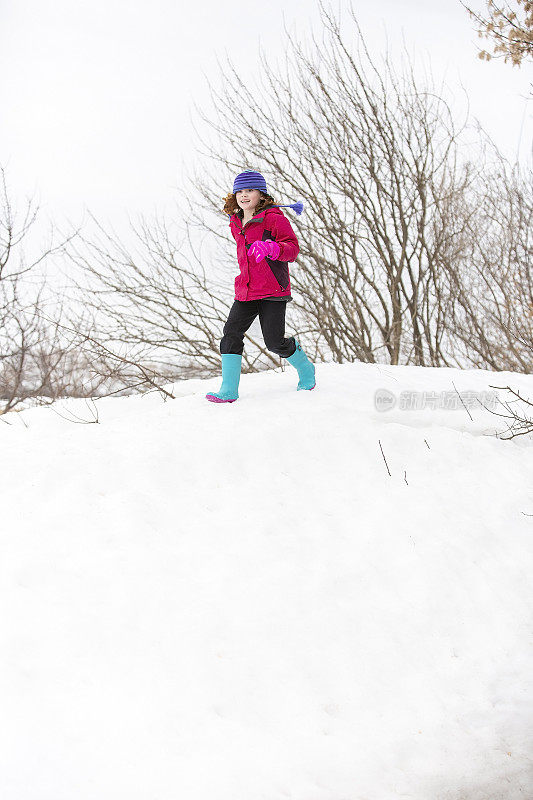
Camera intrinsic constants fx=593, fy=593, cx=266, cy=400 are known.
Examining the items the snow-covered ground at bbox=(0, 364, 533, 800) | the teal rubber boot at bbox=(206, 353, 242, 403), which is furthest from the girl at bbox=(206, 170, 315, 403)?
the snow-covered ground at bbox=(0, 364, 533, 800)

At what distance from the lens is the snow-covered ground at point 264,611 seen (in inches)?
75.6

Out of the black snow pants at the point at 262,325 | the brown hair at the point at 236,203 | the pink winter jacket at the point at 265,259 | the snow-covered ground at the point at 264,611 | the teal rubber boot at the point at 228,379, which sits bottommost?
the snow-covered ground at the point at 264,611

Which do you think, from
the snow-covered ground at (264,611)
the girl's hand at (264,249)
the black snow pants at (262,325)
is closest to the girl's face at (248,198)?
the girl's hand at (264,249)

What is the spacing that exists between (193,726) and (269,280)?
8.46 feet

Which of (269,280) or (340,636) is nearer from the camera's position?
(340,636)

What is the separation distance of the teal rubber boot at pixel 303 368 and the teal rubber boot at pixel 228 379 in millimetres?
363

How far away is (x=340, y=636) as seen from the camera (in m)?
2.39

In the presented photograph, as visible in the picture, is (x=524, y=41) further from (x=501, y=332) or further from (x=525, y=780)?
(x=501, y=332)

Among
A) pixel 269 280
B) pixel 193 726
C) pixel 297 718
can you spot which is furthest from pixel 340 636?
pixel 269 280

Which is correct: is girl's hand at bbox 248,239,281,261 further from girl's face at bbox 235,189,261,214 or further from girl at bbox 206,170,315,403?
girl's face at bbox 235,189,261,214

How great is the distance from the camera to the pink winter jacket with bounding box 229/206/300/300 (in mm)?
3748

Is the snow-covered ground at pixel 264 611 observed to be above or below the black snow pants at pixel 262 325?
below

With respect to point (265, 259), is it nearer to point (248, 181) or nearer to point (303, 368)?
point (248, 181)

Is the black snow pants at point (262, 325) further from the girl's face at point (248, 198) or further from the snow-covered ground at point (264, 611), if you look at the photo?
the girl's face at point (248, 198)
